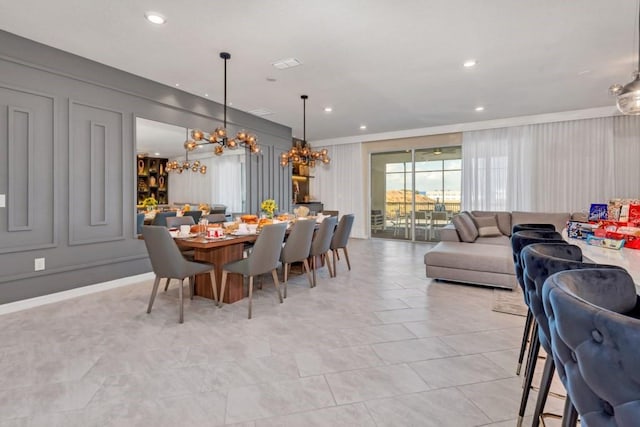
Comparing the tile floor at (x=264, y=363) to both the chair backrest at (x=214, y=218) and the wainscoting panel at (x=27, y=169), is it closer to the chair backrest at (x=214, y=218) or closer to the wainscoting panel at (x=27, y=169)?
the wainscoting panel at (x=27, y=169)

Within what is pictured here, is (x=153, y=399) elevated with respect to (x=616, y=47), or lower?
lower

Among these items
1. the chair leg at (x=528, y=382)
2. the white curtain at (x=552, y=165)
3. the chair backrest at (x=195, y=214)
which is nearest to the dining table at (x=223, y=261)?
the chair backrest at (x=195, y=214)

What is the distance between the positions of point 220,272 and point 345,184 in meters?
5.82

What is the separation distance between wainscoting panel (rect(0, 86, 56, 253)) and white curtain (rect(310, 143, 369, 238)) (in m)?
6.38

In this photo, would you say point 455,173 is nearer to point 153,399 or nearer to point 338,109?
point 338,109

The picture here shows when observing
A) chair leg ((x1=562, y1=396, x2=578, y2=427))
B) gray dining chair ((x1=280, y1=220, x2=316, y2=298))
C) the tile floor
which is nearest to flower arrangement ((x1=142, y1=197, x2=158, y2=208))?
the tile floor

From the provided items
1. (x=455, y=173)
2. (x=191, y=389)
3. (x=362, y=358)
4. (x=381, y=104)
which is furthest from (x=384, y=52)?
(x=455, y=173)

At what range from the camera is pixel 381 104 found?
5.62 meters

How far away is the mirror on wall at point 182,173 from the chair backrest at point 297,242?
2428mm

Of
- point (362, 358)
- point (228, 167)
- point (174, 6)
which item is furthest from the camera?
point (228, 167)

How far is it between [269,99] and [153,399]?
15.1ft

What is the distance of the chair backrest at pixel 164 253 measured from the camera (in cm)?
287

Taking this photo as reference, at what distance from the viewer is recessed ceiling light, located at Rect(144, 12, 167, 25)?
2861 millimetres

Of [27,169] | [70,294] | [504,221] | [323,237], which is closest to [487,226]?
[504,221]
